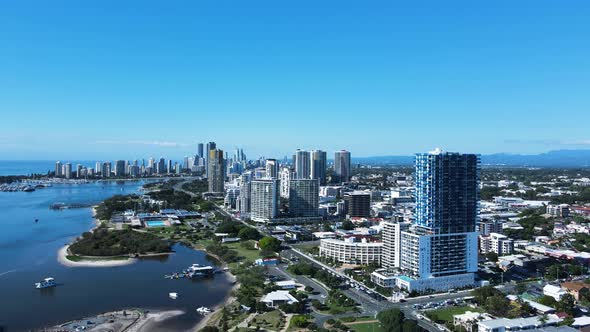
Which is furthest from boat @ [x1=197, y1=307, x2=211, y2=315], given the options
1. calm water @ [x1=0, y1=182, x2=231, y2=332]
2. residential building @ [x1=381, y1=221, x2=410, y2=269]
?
residential building @ [x1=381, y1=221, x2=410, y2=269]

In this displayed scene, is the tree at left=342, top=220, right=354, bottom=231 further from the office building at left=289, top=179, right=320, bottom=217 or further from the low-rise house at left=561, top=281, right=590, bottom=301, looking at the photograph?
the low-rise house at left=561, top=281, right=590, bottom=301

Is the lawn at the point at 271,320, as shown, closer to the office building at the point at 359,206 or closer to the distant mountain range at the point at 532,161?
the office building at the point at 359,206

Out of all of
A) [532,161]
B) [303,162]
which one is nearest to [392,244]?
[303,162]

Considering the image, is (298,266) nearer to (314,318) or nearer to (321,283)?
(321,283)

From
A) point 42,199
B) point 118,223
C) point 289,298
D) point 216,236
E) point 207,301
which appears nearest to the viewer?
point 289,298

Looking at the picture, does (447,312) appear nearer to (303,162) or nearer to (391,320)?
(391,320)

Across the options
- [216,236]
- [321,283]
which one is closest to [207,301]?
[321,283]
